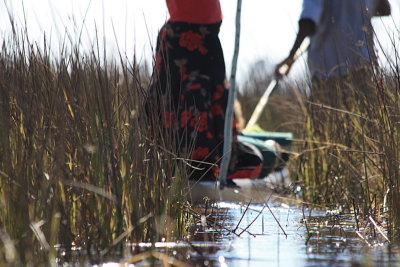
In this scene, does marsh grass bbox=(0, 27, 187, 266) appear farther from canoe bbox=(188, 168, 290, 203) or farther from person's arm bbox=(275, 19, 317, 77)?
person's arm bbox=(275, 19, 317, 77)

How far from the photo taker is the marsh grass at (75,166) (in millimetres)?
3037

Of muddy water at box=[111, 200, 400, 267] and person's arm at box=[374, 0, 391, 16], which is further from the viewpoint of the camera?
person's arm at box=[374, 0, 391, 16]

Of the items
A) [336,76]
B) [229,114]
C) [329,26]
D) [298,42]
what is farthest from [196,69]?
[329,26]

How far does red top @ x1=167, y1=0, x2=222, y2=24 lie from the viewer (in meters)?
5.58

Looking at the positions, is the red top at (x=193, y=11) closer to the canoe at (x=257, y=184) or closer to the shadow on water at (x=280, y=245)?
the canoe at (x=257, y=184)

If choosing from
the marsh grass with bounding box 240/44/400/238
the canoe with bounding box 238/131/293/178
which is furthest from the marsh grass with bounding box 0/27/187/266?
the canoe with bounding box 238/131/293/178

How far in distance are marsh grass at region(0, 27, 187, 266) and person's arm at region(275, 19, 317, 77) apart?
3.09 m

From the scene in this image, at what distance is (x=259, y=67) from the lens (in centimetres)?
1570

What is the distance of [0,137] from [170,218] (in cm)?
72

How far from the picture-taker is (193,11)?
5.59 metres

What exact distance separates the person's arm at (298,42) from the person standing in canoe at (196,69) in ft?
3.43

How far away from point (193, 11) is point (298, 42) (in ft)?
4.88

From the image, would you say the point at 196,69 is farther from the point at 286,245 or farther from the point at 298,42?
the point at 286,245

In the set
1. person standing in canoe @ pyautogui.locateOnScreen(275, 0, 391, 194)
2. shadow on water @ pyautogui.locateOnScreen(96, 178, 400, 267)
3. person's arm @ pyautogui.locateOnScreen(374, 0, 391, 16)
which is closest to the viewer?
shadow on water @ pyautogui.locateOnScreen(96, 178, 400, 267)
